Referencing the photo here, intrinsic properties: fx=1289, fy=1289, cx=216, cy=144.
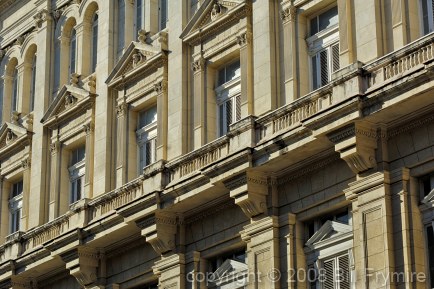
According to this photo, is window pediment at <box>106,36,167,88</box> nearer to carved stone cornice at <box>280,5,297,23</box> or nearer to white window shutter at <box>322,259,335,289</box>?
carved stone cornice at <box>280,5,297,23</box>

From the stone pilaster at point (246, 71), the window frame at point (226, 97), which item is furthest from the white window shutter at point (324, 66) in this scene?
the window frame at point (226, 97)

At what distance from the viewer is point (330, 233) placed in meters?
36.3

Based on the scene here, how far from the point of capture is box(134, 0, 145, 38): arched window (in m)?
47.3

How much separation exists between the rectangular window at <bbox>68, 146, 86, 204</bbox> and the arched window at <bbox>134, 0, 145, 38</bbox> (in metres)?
5.03

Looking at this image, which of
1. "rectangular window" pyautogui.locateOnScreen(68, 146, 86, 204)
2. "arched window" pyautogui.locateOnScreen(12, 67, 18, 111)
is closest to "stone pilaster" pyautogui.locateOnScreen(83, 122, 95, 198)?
"rectangular window" pyautogui.locateOnScreen(68, 146, 86, 204)

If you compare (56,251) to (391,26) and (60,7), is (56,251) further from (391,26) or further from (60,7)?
(391,26)

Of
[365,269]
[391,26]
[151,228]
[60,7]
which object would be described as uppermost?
[60,7]

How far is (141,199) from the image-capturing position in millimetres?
41188

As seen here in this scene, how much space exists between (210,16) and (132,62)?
4.52 m

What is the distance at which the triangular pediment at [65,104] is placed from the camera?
48.3 meters

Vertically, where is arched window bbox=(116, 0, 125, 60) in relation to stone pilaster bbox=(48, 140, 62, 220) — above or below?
above

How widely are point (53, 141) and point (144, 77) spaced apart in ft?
19.9

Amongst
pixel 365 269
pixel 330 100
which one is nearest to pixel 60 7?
pixel 330 100

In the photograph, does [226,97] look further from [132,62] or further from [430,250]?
[430,250]
